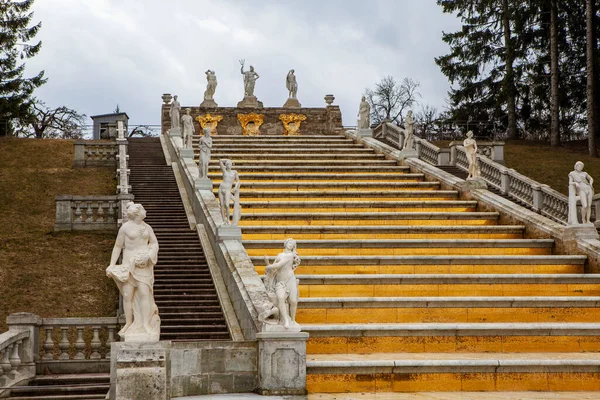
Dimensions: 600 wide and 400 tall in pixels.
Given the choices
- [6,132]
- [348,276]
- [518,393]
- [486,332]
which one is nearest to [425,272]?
[348,276]

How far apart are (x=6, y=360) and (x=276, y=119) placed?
87.1 feet

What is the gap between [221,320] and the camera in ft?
56.0

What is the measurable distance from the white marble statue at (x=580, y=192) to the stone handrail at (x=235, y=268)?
701 centimetres

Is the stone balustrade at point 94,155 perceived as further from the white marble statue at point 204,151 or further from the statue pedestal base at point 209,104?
the white marble statue at point 204,151

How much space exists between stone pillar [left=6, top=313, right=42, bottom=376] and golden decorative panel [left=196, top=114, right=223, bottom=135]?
2431 cm

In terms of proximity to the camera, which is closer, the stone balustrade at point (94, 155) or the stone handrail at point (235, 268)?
the stone handrail at point (235, 268)

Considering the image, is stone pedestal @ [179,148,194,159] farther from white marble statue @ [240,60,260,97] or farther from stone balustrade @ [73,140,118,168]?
white marble statue @ [240,60,260,97]

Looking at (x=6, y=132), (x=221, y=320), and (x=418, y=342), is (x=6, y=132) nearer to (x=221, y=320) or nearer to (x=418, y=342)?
(x=221, y=320)

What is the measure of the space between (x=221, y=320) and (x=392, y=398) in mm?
4551

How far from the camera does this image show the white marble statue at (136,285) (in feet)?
42.5

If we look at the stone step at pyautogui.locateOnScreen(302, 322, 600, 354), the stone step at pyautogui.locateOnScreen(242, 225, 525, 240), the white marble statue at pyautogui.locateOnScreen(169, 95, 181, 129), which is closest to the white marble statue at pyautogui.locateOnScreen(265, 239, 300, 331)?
the stone step at pyautogui.locateOnScreen(302, 322, 600, 354)

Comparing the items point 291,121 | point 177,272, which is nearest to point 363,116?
point 291,121

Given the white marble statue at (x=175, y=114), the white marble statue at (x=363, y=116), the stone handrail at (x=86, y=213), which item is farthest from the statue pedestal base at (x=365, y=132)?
the stone handrail at (x=86, y=213)

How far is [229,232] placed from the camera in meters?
19.5
